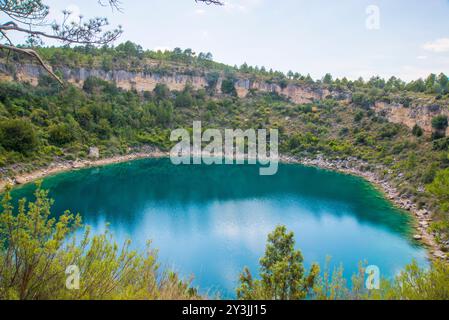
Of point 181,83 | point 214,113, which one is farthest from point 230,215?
point 181,83

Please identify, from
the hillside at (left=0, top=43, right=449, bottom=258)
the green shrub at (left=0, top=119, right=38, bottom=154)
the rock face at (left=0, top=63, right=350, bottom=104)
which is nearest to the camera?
the green shrub at (left=0, top=119, right=38, bottom=154)

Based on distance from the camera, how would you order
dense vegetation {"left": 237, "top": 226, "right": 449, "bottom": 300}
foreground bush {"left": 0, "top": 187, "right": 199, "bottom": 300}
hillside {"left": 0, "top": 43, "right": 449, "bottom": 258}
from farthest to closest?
hillside {"left": 0, "top": 43, "right": 449, "bottom": 258}, dense vegetation {"left": 237, "top": 226, "right": 449, "bottom": 300}, foreground bush {"left": 0, "top": 187, "right": 199, "bottom": 300}

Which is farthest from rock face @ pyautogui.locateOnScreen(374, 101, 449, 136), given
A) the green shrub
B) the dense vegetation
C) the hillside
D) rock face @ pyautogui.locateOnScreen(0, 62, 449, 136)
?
the green shrub

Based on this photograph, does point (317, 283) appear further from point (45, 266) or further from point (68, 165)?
point (68, 165)

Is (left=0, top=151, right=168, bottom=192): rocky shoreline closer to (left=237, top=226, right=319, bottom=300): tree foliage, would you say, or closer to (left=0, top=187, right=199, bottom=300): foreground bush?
(left=0, top=187, right=199, bottom=300): foreground bush

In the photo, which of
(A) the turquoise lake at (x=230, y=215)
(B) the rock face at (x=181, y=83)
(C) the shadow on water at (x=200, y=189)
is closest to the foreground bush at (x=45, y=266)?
(A) the turquoise lake at (x=230, y=215)

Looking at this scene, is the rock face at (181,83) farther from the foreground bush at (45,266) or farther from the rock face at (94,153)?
the foreground bush at (45,266)

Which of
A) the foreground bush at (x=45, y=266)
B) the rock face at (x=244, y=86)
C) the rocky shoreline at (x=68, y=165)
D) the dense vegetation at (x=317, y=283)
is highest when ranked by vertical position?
the rock face at (x=244, y=86)
